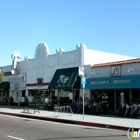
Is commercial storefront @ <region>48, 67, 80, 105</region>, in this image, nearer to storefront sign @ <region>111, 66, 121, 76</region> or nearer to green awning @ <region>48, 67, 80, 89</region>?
green awning @ <region>48, 67, 80, 89</region>

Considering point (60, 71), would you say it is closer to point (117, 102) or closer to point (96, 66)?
point (96, 66)

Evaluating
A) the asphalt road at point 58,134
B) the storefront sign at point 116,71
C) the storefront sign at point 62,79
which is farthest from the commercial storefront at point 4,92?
the asphalt road at point 58,134

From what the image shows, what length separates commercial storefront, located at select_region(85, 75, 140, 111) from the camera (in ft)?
62.6

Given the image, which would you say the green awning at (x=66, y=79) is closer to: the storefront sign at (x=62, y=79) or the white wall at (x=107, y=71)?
the storefront sign at (x=62, y=79)

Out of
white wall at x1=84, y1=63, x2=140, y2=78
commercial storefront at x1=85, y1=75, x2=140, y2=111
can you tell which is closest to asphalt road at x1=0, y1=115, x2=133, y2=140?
commercial storefront at x1=85, y1=75, x2=140, y2=111

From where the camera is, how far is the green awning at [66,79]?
2398cm

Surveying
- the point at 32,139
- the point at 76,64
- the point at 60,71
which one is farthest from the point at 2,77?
the point at 32,139

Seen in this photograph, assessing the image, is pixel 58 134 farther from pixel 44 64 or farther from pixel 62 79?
pixel 44 64

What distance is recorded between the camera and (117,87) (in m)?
19.9

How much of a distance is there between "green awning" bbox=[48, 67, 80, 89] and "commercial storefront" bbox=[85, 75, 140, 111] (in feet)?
5.72

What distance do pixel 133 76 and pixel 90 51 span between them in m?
7.27

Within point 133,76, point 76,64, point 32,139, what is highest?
point 76,64

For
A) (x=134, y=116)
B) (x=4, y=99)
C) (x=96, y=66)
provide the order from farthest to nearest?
(x=4, y=99) → (x=96, y=66) → (x=134, y=116)

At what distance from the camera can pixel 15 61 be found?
3481 centimetres
